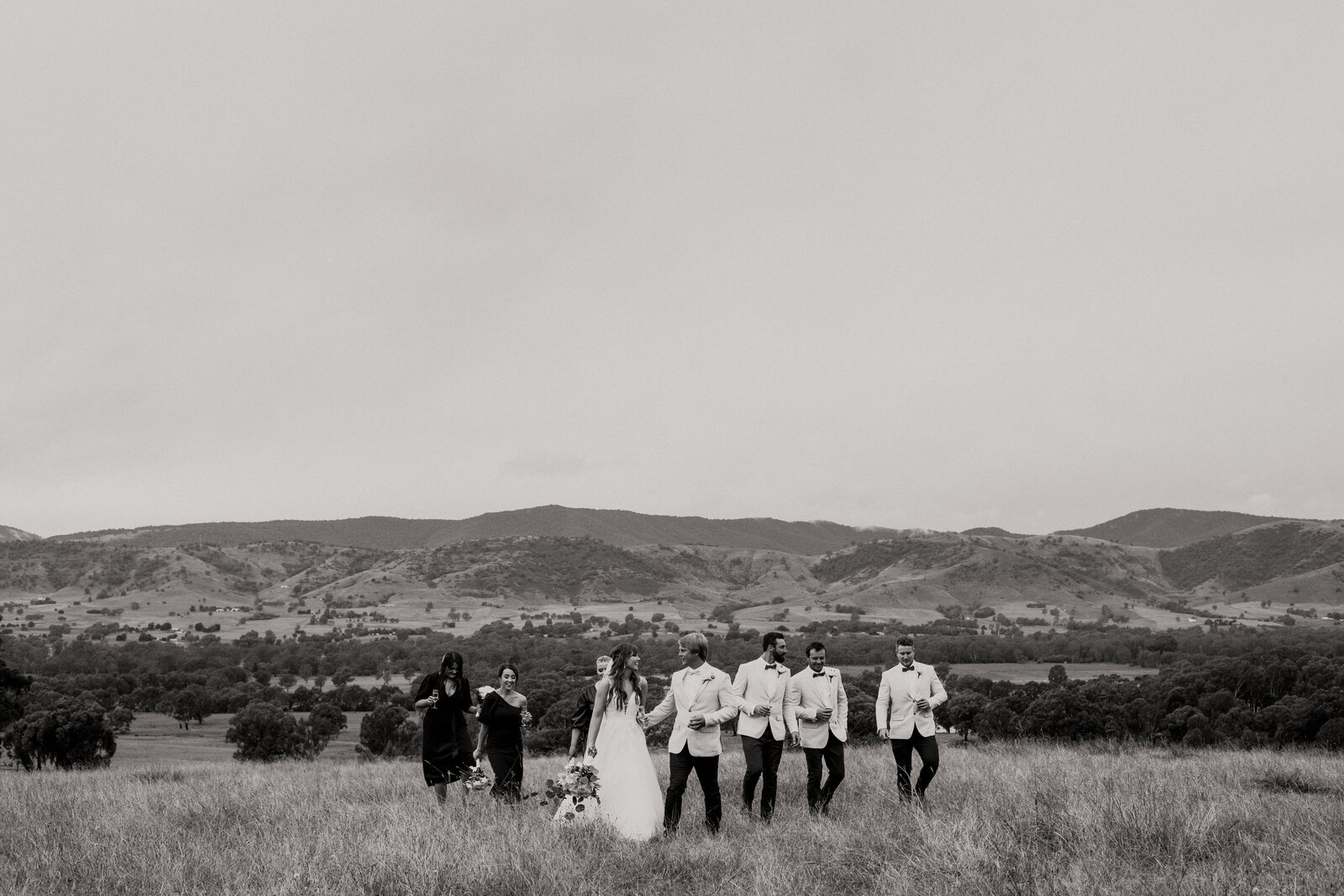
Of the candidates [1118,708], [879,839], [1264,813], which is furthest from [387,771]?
[1118,708]

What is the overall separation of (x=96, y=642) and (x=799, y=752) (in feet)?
444

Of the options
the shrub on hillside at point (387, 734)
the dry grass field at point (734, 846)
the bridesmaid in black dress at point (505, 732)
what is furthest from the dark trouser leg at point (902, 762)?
the shrub on hillside at point (387, 734)

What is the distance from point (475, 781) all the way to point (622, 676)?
2.15 metres

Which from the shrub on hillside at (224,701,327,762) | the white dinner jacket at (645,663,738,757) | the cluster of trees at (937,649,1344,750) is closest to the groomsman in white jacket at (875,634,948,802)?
the white dinner jacket at (645,663,738,757)

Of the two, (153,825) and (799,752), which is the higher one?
(153,825)

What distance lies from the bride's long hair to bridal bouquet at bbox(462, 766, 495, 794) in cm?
189

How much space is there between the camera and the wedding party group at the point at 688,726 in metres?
8.91

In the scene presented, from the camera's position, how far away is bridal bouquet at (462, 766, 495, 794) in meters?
9.80

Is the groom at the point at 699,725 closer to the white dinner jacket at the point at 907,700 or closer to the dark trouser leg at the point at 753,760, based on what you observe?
the dark trouser leg at the point at 753,760

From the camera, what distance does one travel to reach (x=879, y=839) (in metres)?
7.64

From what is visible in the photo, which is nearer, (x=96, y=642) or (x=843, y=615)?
(x=96, y=642)

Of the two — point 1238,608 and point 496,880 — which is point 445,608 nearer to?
point 1238,608

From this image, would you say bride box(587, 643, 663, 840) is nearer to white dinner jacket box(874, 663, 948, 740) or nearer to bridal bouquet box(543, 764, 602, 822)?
bridal bouquet box(543, 764, 602, 822)

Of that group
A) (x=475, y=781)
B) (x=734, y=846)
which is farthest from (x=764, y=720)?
(x=475, y=781)
